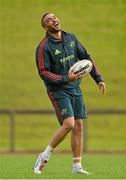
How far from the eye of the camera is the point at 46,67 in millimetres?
9391

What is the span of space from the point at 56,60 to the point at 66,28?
43.6ft

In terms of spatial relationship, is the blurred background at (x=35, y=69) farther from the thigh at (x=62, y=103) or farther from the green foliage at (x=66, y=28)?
the thigh at (x=62, y=103)

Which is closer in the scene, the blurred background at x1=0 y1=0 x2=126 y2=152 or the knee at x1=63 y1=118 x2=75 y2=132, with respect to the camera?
the knee at x1=63 y1=118 x2=75 y2=132

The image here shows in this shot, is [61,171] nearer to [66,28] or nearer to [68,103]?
[68,103]

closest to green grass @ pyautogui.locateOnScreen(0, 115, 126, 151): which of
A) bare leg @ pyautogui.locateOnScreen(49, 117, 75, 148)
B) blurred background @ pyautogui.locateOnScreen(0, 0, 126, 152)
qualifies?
blurred background @ pyautogui.locateOnScreen(0, 0, 126, 152)

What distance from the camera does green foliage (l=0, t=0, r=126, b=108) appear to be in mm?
21359

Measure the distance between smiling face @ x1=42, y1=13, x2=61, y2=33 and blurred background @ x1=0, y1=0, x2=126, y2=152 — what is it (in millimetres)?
10624

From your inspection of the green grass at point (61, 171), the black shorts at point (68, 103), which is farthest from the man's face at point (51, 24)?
the green grass at point (61, 171)

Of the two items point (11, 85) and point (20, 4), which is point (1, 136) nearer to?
point (11, 85)

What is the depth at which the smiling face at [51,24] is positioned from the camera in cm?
942

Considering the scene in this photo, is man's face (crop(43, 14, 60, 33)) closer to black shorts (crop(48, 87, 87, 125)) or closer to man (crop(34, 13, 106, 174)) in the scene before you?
man (crop(34, 13, 106, 174))

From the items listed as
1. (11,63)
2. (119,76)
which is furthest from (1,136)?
(119,76)

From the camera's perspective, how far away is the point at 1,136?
20.6 metres

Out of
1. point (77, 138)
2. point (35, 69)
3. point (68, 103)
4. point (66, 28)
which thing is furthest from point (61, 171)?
point (66, 28)
